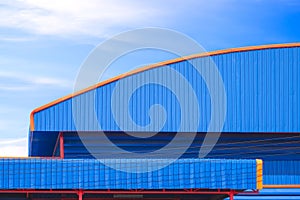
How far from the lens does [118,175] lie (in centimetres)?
3409

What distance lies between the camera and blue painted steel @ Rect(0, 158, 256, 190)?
111 ft

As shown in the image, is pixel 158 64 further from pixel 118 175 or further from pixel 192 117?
pixel 118 175

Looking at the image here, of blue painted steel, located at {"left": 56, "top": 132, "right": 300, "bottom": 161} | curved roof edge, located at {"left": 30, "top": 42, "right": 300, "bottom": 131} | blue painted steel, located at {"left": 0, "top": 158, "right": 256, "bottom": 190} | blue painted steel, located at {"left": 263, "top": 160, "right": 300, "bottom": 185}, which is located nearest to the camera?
blue painted steel, located at {"left": 0, "top": 158, "right": 256, "bottom": 190}

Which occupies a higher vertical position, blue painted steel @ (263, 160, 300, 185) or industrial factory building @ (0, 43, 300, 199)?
industrial factory building @ (0, 43, 300, 199)

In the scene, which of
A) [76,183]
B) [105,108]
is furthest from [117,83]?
[76,183]

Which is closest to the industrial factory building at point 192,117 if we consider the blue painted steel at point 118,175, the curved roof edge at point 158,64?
the curved roof edge at point 158,64

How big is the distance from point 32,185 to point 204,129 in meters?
9.71

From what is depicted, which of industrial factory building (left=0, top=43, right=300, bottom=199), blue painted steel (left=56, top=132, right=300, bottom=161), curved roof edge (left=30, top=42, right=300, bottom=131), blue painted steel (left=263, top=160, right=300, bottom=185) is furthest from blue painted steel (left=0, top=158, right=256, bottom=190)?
blue painted steel (left=263, top=160, right=300, bottom=185)

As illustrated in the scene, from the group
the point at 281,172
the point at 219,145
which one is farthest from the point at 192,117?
the point at 281,172

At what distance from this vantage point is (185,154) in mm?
40125

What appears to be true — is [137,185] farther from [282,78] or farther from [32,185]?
[282,78]

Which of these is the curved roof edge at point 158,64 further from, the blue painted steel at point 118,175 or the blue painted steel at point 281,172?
the blue painted steel at point 281,172

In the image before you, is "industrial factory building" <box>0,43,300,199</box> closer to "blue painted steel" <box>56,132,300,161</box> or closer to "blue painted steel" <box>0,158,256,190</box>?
"blue painted steel" <box>56,132,300,161</box>

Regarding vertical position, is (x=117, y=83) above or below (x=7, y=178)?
above
